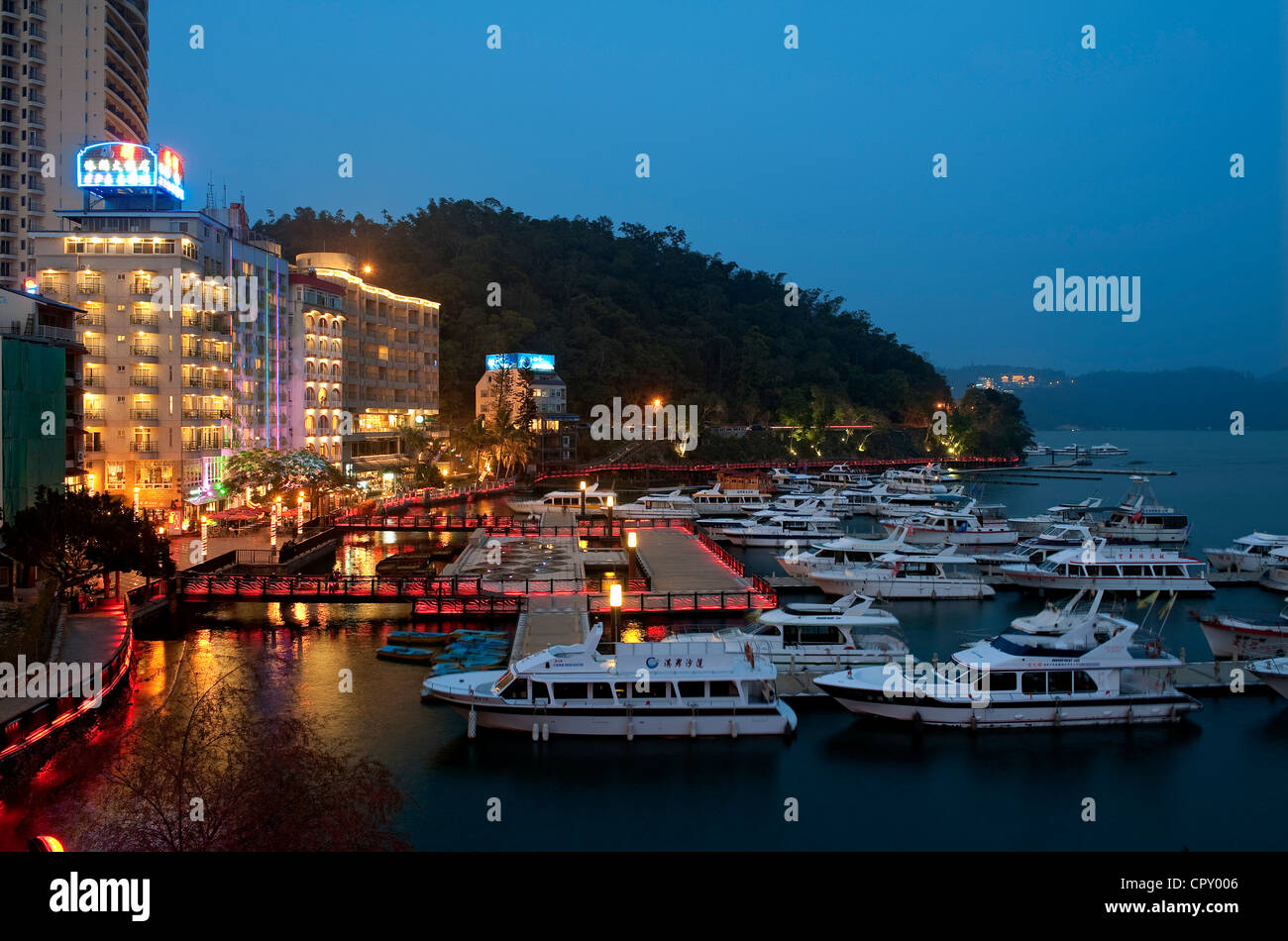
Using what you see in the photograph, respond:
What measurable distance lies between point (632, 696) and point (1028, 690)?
1077cm

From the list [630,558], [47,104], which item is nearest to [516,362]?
[47,104]

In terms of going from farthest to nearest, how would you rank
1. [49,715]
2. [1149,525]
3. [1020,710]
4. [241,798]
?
[1149,525]
[1020,710]
[49,715]
[241,798]

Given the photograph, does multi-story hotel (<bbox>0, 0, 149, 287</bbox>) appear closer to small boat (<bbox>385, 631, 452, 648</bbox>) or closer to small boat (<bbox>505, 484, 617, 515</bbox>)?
small boat (<bbox>505, 484, 617, 515</bbox>)

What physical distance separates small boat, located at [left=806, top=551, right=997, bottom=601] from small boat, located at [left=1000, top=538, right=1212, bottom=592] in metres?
3.22

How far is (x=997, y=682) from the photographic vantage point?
2639cm

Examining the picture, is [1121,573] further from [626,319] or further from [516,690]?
[626,319]

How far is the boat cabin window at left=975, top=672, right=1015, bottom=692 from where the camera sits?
26250mm

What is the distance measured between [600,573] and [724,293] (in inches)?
4976

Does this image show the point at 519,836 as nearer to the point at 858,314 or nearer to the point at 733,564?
the point at 733,564

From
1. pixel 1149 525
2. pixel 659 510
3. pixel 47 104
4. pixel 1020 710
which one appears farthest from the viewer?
pixel 47 104

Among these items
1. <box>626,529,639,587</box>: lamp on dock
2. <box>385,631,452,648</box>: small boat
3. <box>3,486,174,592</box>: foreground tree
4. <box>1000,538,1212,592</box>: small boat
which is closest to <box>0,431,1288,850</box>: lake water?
<box>385,631,452,648</box>: small boat

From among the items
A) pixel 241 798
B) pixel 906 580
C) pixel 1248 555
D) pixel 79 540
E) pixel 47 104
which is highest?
pixel 47 104

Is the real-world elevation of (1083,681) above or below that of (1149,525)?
below
